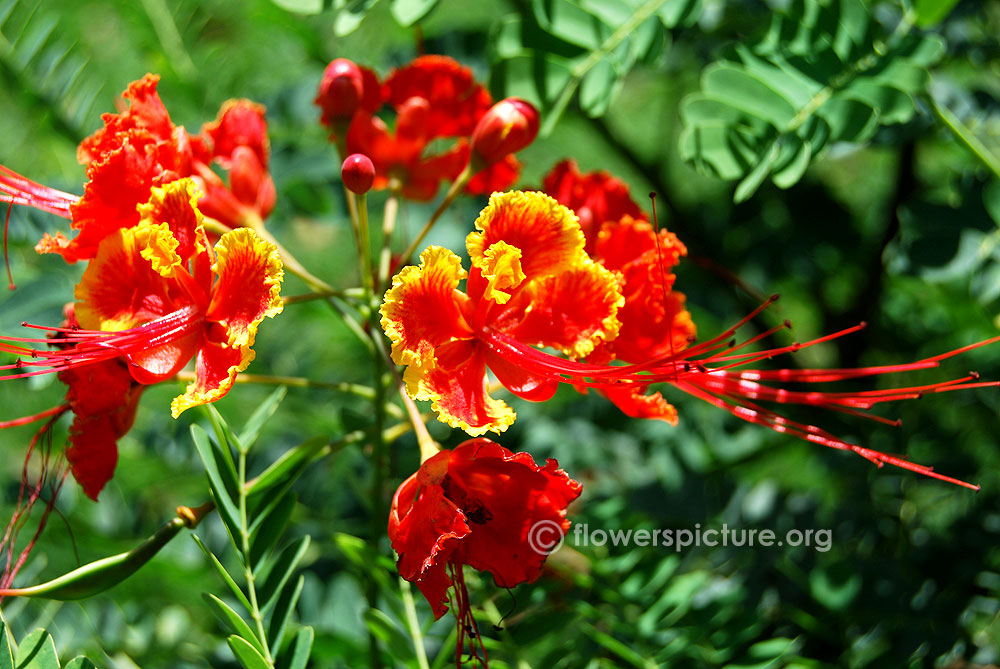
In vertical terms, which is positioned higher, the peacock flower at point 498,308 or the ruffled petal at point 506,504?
the peacock flower at point 498,308

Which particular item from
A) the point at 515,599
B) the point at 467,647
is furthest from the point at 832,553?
the point at 467,647

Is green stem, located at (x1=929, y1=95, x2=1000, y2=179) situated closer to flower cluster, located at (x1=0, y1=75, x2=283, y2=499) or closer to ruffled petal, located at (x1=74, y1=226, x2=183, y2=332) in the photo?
flower cluster, located at (x1=0, y1=75, x2=283, y2=499)

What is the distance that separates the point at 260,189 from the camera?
1709 mm

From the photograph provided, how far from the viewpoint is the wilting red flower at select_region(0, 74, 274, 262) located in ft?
4.58

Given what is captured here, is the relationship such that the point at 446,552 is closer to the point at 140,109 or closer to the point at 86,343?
the point at 86,343

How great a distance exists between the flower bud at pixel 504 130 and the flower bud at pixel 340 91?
0.83 feet

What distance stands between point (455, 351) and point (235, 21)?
2199 mm

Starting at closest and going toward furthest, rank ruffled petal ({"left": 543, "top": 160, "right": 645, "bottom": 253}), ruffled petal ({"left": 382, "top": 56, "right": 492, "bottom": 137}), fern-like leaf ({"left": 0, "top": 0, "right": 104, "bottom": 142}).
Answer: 1. ruffled petal ({"left": 543, "top": 160, "right": 645, "bottom": 253})
2. ruffled petal ({"left": 382, "top": 56, "right": 492, "bottom": 137})
3. fern-like leaf ({"left": 0, "top": 0, "right": 104, "bottom": 142})

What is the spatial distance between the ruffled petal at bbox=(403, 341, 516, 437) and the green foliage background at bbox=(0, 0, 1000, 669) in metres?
0.38

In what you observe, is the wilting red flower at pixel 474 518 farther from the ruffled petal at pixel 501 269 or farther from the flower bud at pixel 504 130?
the flower bud at pixel 504 130

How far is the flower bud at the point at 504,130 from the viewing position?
1.54m

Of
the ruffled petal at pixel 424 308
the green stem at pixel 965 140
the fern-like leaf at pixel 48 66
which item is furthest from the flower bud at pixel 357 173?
the fern-like leaf at pixel 48 66

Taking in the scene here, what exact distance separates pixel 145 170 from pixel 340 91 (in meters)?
0.39

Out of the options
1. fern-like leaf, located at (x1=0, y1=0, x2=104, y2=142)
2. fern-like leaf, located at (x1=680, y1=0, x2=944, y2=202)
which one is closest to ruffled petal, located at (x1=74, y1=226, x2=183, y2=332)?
fern-like leaf, located at (x1=680, y1=0, x2=944, y2=202)
